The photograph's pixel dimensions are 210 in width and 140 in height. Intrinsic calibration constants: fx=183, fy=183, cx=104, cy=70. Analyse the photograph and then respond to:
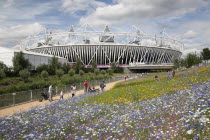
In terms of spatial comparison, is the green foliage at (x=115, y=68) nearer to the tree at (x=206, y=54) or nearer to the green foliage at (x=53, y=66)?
the green foliage at (x=53, y=66)

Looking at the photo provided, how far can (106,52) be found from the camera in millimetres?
91188

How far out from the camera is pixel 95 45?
8681 cm

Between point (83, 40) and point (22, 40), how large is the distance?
38.9m

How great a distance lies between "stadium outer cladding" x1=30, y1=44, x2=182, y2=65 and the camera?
291 feet

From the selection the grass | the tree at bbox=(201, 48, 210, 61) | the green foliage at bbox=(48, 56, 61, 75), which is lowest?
the grass

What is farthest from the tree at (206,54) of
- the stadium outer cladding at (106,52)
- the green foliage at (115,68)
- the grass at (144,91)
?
the grass at (144,91)

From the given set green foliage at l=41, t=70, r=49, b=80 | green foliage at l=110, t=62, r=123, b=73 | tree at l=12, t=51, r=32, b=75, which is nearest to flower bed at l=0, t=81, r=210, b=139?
green foliage at l=41, t=70, r=49, b=80

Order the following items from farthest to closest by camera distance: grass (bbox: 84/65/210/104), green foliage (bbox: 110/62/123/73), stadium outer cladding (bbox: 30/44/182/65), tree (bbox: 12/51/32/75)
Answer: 1. stadium outer cladding (bbox: 30/44/182/65)
2. green foliage (bbox: 110/62/123/73)
3. tree (bbox: 12/51/32/75)
4. grass (bbox: 84/65/210/104)

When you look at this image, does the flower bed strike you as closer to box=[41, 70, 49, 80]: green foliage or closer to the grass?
the grass

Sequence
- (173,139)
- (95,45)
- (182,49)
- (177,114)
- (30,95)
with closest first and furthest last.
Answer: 1. (173,139)
2. (177,114)
3. (30,95)
4. (95,45)
5. (182,49)

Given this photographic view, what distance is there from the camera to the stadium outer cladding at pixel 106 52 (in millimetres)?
88631

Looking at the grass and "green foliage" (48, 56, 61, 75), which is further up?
"green foliage" (48, 56, 61, 75)

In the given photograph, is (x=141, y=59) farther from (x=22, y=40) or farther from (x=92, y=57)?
(x=22, y=40)

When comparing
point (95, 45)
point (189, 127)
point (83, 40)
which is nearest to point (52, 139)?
point (189, 127)
